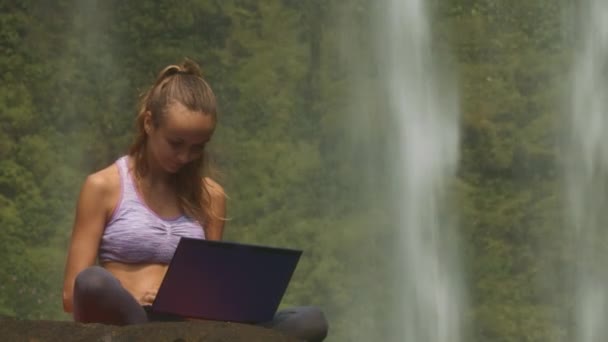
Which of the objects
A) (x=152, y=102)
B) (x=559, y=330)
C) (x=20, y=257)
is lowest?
(x=559, y=330)

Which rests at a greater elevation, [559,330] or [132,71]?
[132,71]

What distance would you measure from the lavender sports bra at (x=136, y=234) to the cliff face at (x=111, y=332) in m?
0.76

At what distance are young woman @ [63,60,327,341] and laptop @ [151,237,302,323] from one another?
0.15m

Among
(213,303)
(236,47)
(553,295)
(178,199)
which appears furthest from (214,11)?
(213,303)

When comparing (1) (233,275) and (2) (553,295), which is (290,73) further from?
(1) (233,275)

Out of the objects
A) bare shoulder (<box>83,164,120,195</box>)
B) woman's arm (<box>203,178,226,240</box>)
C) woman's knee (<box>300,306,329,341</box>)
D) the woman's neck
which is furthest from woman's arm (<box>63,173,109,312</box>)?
woman's knee (<box>300,306,329,341</box>)

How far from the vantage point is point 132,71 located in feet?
26.1

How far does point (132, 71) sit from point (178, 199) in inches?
160

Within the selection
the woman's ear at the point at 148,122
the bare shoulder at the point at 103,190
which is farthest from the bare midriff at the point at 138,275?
the woman's ear at the point at 148,122

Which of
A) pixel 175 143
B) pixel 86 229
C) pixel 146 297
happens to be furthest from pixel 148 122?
pixel 146 297

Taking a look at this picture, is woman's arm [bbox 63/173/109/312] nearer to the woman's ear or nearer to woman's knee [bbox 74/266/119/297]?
the woman's ear

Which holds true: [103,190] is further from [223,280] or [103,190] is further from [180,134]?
[223,280]

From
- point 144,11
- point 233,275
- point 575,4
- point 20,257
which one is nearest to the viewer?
point 233,275

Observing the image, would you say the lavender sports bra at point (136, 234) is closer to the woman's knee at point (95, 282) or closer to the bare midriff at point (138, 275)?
the bare midriff at point (138, 275)
